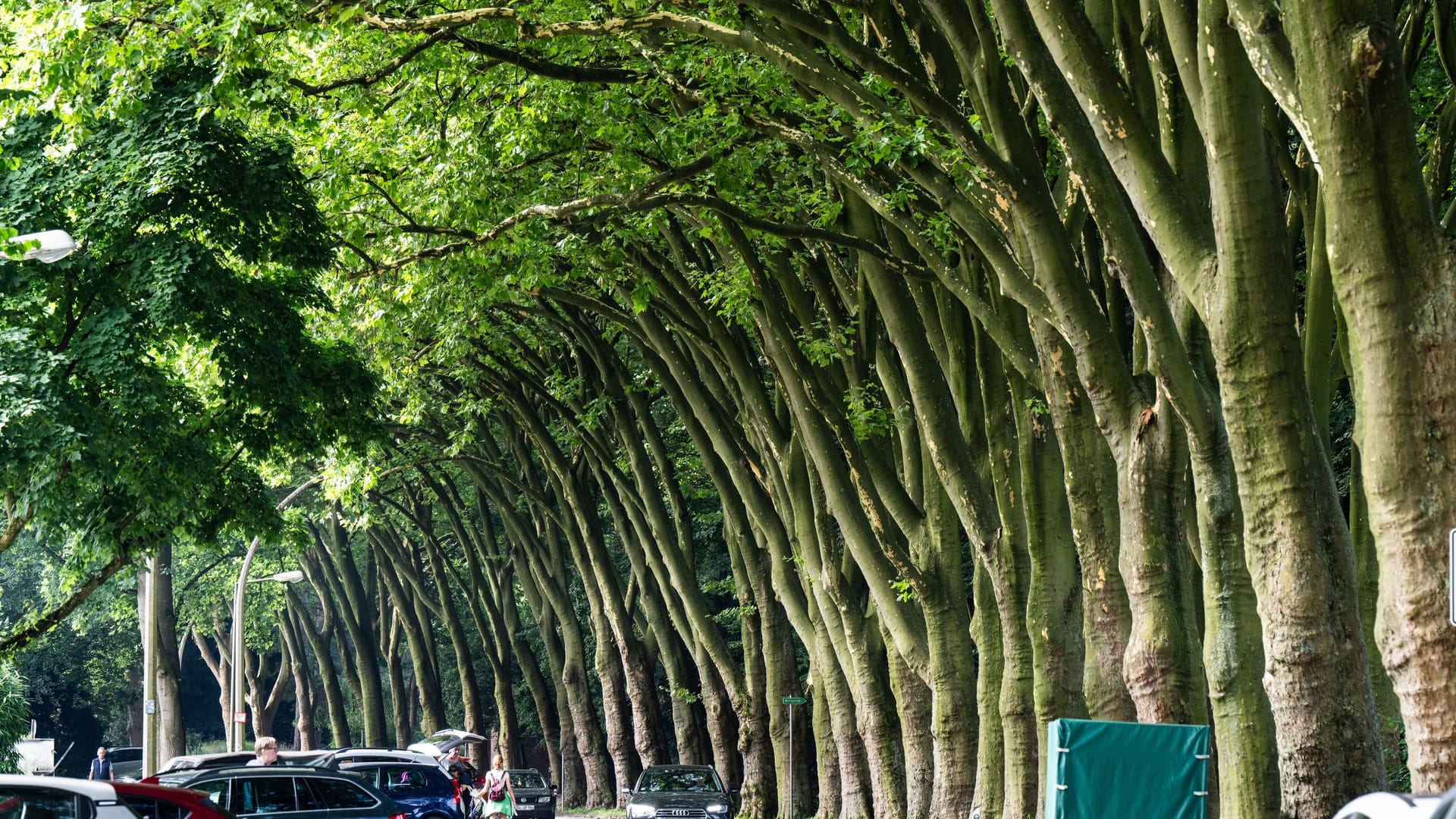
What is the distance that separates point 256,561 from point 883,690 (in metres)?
29.6

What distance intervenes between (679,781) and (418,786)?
5210mm

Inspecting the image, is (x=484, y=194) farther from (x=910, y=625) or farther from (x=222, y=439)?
(x=910, y=625)

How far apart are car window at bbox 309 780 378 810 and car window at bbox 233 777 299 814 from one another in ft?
1.07

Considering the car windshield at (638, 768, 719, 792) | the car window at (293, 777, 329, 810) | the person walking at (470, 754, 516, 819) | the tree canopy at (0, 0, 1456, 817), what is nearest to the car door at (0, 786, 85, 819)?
the tree canopy at (0, 0, 1456, 817)

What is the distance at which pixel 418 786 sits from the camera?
22.9 meters

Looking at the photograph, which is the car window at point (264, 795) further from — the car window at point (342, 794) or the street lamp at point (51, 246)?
the street lamp at point (51, 246)

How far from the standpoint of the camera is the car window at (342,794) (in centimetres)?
1734

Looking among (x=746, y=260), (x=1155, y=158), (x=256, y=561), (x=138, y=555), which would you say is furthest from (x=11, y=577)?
(x=1155, y=158)

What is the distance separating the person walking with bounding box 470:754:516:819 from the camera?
71.9 feet

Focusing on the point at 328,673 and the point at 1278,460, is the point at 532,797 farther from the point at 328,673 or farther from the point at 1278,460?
the point at 1278,460

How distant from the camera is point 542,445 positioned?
2964 cm

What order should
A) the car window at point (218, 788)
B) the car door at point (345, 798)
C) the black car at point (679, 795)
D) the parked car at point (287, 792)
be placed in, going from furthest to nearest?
1. the black car at point (679, 795)
2. the car door at point (345, 798)
3. the parked car at point (287, 792)
4. the car window at point (218, 788)

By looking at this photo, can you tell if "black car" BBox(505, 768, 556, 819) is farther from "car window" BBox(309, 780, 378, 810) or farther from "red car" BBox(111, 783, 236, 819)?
"red car" BBox(111, 783, 236, 819)

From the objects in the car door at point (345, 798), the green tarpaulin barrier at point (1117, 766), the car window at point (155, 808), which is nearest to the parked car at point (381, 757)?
the car door at point (345, 798)
